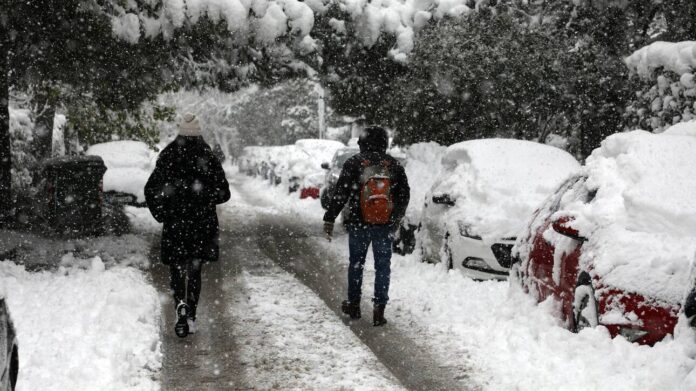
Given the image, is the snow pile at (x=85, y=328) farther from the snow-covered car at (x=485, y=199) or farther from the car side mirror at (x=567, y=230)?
the snow-covered car at (x=485, y=199)

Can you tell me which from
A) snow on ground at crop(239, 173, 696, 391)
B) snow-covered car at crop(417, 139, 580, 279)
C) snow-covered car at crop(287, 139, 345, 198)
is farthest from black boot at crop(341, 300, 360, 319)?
snow-covered car at crop(287, 139, 345, 198)

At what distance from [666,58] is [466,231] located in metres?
6.23

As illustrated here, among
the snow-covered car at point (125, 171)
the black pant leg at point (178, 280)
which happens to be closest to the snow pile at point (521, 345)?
the black pant leg at point (178, 280)

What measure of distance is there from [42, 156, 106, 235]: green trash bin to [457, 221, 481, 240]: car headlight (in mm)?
7363

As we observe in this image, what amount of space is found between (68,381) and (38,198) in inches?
396

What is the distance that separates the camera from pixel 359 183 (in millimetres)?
7016

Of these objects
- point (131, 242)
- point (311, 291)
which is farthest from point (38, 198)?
point (311, 291)

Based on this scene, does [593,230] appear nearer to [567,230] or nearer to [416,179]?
[567,230]

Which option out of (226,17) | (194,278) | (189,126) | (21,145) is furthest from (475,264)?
(21,145)

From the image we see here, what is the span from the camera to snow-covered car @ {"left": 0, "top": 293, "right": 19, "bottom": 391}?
3668 millimetres

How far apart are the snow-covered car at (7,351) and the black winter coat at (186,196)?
2.37 m

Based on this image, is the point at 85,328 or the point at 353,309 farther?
the point at 353,309

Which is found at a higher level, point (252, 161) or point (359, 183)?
point (359, 183)

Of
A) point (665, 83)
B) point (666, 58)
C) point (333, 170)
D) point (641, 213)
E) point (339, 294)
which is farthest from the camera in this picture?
point (333, 170)
